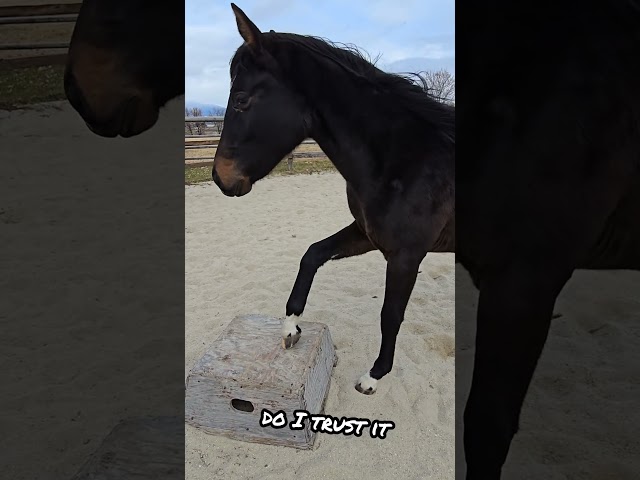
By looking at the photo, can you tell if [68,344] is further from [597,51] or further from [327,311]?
[597,51]

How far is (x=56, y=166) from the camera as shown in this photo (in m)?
3.62

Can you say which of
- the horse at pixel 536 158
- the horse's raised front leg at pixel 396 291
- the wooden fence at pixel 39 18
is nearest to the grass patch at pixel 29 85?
the wooden fence at pixel 39 18

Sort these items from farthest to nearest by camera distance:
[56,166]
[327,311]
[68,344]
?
[56,166], [327,311], [68,344]

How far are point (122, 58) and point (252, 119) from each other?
0.31 metres

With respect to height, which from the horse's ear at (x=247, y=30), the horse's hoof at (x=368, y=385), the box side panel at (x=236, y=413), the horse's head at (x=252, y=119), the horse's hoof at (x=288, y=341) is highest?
the horse's ear at (x=247, y=30)

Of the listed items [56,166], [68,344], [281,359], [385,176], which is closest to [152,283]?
[68,344]

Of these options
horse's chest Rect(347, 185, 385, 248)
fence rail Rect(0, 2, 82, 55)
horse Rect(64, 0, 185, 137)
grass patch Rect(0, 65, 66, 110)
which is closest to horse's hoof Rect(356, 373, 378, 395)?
horse's chest Rect(347, 185, 385, 248)

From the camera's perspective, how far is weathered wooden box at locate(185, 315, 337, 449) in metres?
1.13

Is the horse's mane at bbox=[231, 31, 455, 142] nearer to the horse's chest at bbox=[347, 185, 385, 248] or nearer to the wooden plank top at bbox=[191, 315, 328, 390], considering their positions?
the horse's chest at bbox=[347, 185, 385, 248]

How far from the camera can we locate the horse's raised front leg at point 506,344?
0.68m

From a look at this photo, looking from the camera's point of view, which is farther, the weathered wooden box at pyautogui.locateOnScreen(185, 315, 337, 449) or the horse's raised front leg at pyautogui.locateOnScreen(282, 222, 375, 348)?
the horse's raised front leg at pyautogui.locateOnScreen(282, 222, 375, 348)

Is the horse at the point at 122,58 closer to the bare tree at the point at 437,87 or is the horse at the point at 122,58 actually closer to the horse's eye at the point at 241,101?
the horse's eye at the point at 241,101

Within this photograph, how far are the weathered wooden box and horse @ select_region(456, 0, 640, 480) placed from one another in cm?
57

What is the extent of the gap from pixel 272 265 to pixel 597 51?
187 centimetres
